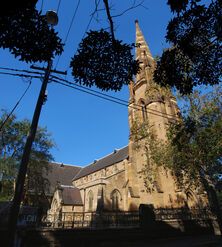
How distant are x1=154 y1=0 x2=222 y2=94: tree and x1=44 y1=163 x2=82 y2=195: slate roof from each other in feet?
124

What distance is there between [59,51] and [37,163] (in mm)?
28080

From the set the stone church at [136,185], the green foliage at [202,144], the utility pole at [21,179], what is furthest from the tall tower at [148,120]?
the utility pole at [21,179]

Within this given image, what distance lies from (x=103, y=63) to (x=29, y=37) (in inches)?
70.7

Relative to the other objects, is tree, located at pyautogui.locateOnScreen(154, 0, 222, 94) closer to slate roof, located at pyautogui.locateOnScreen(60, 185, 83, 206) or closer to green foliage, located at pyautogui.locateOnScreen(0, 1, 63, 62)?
green foliage, located at pyautogui.locateOnScreen(0, 1, 63, 62)

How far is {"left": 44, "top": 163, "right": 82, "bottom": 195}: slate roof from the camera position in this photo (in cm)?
4086

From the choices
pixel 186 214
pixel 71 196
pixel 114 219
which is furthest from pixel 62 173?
pixel 186 214

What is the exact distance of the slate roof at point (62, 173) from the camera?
40859 millimetres

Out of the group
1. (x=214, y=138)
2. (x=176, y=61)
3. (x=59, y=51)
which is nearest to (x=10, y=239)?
(x=59, y=51)

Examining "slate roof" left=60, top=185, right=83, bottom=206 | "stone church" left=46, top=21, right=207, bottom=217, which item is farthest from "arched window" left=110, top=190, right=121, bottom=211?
"slate roof" left=60, top=185, right=83, bottom=206

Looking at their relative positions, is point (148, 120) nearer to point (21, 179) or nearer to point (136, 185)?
point (136, 185)

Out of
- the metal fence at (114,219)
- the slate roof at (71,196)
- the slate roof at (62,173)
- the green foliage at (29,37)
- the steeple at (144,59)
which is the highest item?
the steeple at (144,59)

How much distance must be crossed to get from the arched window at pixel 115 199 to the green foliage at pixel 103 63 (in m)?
26.6

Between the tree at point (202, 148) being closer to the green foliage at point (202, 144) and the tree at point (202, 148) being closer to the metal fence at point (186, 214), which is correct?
the green foliage at point (202, 144)

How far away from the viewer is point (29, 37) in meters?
4.14
